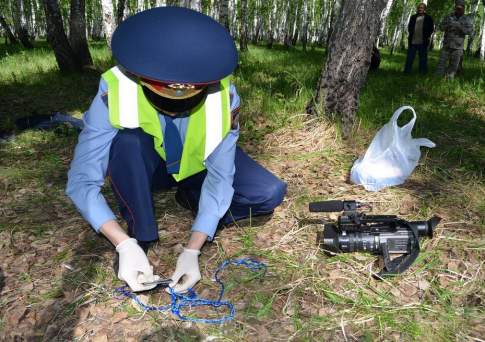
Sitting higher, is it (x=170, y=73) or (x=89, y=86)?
(x=170, y=73)

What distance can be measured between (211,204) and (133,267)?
0.51 metres

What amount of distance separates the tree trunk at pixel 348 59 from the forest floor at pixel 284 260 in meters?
0.19

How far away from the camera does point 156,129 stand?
7.13 ft

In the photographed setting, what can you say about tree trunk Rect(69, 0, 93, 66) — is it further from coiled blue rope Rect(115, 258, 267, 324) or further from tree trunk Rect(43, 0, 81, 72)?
coiled blue rope Rect(115, 258, 267, 324)

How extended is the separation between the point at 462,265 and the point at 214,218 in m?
1.41

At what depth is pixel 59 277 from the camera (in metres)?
2.26

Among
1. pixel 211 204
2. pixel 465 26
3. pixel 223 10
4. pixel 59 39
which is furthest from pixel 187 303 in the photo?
pixel 223 10

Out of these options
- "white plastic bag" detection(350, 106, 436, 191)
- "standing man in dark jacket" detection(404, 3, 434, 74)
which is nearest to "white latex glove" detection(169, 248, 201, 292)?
"white plastic bag" detection(350, 106, 436, 191)

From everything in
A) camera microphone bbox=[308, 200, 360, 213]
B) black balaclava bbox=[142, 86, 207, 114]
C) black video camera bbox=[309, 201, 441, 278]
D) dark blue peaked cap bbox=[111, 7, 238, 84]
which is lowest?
black video camera bbox=[309, 201, 441, 278]

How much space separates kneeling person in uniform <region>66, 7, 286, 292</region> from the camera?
181cm

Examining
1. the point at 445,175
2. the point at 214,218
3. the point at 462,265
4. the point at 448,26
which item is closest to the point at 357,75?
the point at 445,175

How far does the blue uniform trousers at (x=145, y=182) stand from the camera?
7.14ft

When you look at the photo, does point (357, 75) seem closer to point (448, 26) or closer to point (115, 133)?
point (115, 133)

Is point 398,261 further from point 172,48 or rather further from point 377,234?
point 172,48
